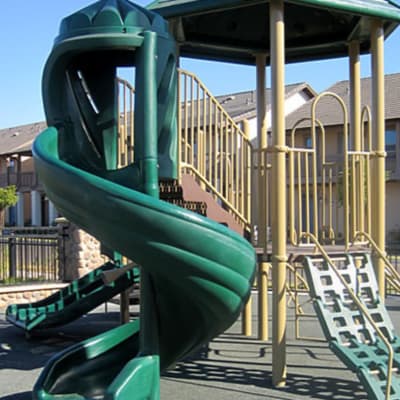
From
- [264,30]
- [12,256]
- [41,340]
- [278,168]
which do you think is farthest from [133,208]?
[12,256]

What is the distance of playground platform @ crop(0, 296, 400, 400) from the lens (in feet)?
18.9

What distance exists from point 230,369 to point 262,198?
199 cm

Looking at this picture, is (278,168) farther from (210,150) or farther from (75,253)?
(75,253)

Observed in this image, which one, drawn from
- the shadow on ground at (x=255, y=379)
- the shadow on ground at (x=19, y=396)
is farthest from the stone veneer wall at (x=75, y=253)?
the shadow on ground at (x=19, y=396)

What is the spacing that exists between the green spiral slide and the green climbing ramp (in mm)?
1327

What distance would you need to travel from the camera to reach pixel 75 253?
41.0 ft

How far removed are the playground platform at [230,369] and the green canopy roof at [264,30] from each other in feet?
13.1

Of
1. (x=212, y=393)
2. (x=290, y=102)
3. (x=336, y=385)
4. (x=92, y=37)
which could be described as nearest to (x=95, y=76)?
(x=92, y=37)

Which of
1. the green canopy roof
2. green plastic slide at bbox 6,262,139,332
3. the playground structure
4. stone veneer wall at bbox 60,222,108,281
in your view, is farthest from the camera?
stone veneer wall at bbox 60,222,108,281

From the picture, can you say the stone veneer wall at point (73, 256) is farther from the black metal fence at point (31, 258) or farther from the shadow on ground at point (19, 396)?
the shadow on ground at point (19, 396)

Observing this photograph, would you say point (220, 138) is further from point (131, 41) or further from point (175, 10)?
point (131, 41)

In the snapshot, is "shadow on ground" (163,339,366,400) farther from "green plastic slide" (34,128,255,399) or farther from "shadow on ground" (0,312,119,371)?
"shadow on ground" (0,312,119,371)

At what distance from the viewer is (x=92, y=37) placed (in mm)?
4707

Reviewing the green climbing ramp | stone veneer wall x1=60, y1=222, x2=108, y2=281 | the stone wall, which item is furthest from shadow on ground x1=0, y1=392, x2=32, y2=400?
→ stone veneer wall x1=60, y1=222, x2=108, y2=281
